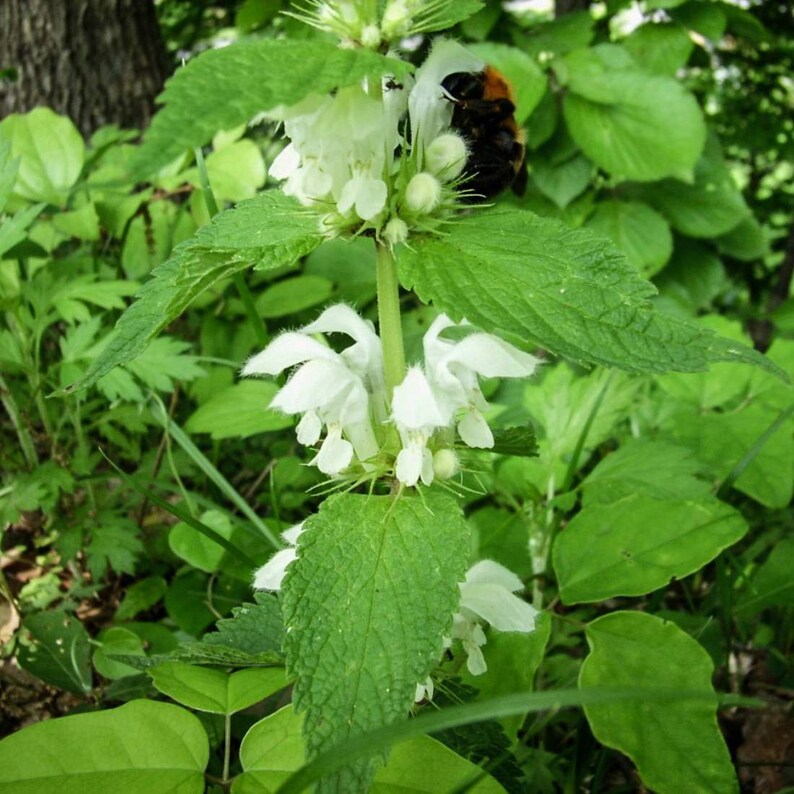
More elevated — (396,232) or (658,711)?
(396,232)

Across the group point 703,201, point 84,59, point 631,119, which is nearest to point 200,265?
point 631,119

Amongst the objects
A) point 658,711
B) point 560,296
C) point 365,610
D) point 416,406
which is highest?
point 560,296

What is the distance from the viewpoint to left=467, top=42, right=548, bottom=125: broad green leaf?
7.41ft

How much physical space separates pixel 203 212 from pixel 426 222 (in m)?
1.30

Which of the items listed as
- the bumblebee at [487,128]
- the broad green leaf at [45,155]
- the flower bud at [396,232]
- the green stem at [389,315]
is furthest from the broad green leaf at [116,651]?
the broad green leaf at [45,155]

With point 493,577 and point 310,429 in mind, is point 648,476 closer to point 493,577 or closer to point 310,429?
point 493,577

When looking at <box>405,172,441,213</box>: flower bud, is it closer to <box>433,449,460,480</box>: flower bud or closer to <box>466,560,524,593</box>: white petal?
<box>433,449,460,480</box>: flower bud

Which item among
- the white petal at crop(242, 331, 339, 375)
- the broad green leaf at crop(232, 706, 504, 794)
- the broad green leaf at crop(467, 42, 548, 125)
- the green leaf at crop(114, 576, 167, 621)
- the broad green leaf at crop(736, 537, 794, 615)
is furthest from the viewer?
the broad green leaf at crop(467, 42, 548, 125)

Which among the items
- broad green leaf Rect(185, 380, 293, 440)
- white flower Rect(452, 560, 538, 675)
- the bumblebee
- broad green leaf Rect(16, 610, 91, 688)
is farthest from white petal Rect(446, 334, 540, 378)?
broad green leaf Rect(16, 610, 91, 688)

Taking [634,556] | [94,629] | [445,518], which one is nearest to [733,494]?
[634,556]

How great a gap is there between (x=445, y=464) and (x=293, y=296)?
4.09ft

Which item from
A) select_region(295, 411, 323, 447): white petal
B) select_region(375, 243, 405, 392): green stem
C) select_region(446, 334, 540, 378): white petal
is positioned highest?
select_region(375, 243, 405, 392): green stem

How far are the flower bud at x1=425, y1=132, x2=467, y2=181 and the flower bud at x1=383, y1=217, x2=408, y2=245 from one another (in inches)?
4.3

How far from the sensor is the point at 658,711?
990mm
